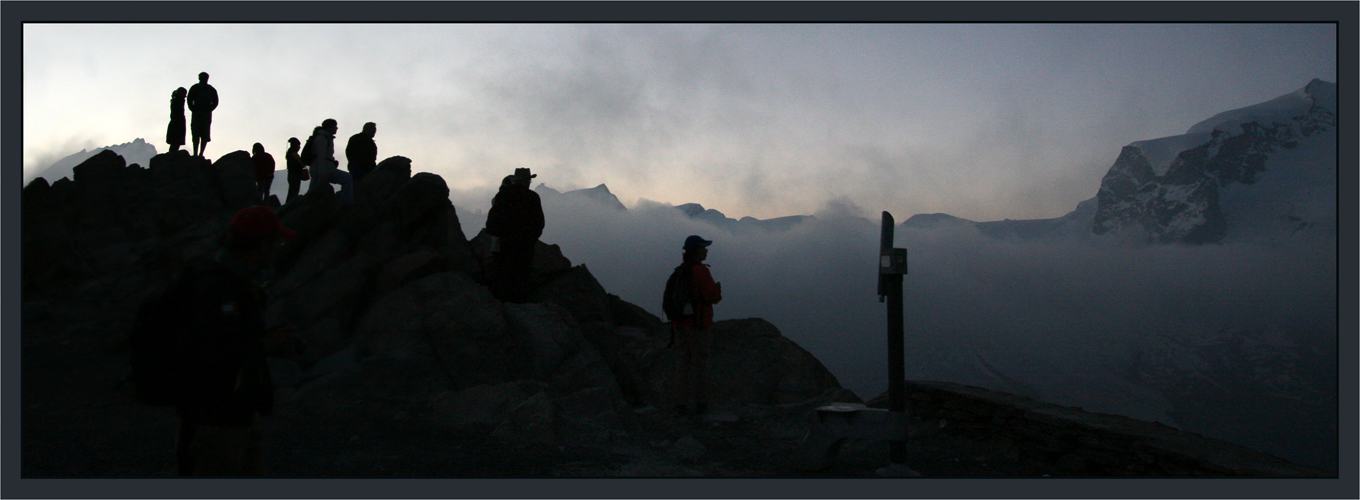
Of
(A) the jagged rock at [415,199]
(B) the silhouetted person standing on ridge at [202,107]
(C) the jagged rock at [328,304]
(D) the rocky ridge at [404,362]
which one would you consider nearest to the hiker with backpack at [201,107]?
(B) the silhouetted person standing on ridge at [202,107]

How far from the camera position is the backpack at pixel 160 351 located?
2896 millimetres

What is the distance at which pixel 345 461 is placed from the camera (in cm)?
566

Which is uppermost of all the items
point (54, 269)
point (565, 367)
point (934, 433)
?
point (54, 269)

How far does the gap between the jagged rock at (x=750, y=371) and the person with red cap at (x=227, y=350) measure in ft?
20.4

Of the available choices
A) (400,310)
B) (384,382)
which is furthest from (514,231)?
(384,382)

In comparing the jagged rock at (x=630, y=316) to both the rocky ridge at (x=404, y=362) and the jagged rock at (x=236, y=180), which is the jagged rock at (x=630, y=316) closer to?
the rocky ridge at (x=404, y=362)

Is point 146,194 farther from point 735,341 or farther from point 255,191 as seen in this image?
point 735,341

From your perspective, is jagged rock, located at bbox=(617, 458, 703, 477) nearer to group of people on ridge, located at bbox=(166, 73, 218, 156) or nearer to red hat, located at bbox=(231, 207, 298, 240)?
red hat, located at bbox=(231, 207, 298, 240)

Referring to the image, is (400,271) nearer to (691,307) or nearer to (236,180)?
(691,307)

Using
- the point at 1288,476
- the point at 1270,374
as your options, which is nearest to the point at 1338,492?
the point at 1288,476

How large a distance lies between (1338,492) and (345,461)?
694 centimetres

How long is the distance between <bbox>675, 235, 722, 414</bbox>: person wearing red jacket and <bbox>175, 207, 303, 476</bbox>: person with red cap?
4.63 metres

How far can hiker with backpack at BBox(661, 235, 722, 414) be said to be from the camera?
7.47 metres

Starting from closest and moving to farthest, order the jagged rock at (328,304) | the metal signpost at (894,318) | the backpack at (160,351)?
1. the backpack at (160,351)
2. the metal signpost at (894,318)
3. the jagged rock at (328,304)
